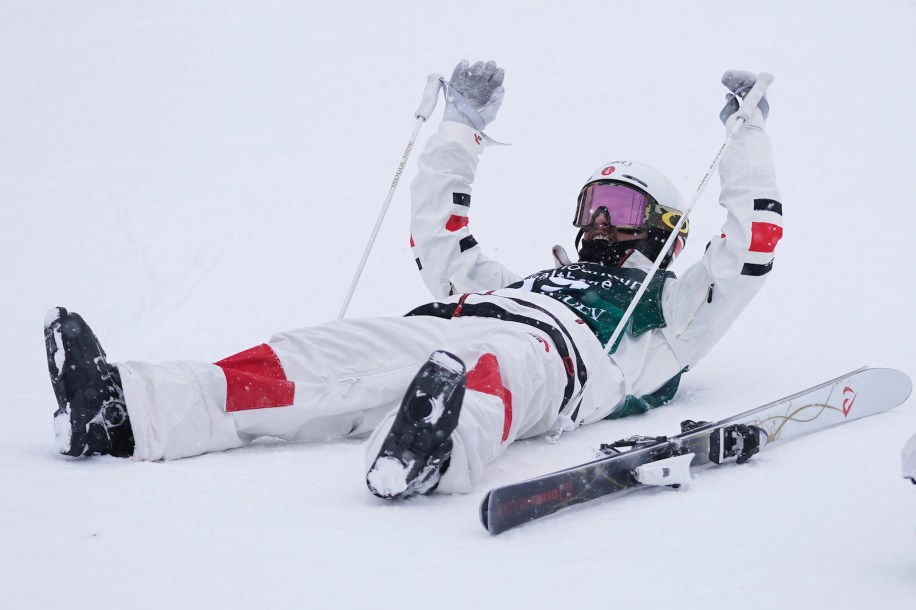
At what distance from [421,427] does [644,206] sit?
76.2 inches

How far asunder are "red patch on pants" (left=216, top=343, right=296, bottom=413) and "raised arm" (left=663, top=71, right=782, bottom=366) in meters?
1.45

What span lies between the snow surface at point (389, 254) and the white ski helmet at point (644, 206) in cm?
62

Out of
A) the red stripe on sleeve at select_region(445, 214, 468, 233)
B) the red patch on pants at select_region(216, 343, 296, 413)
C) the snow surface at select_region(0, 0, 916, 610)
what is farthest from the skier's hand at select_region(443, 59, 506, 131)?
the red patch on pants at select_region(216, 343, 296, 413)

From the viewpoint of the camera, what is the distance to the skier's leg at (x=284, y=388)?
287 centimetres

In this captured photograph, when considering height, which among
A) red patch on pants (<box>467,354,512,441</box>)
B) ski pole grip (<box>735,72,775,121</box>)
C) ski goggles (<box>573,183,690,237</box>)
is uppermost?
ski pole grip (<box>735,72,775,121</box>)

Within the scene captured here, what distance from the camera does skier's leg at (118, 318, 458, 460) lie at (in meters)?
2.87

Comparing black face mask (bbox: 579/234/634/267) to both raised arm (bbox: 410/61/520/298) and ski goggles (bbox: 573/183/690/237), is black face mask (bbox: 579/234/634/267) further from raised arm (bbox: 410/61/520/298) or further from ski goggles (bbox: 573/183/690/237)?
raised arm (bbox: 410/61/520/298)

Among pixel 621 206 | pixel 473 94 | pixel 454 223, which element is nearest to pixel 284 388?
pixel 454 223

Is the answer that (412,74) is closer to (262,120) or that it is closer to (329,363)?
(262,120)

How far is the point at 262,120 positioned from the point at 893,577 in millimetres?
7734

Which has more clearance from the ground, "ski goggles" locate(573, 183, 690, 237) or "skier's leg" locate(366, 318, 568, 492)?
"ski goggles" locate(573, 183, 690, 237)

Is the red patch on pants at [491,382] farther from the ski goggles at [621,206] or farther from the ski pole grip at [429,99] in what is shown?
the ski pole grip at [429,99]

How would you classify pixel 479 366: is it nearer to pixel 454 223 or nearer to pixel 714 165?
pixel 714 165

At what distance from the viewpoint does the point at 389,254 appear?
6145 millimetres
